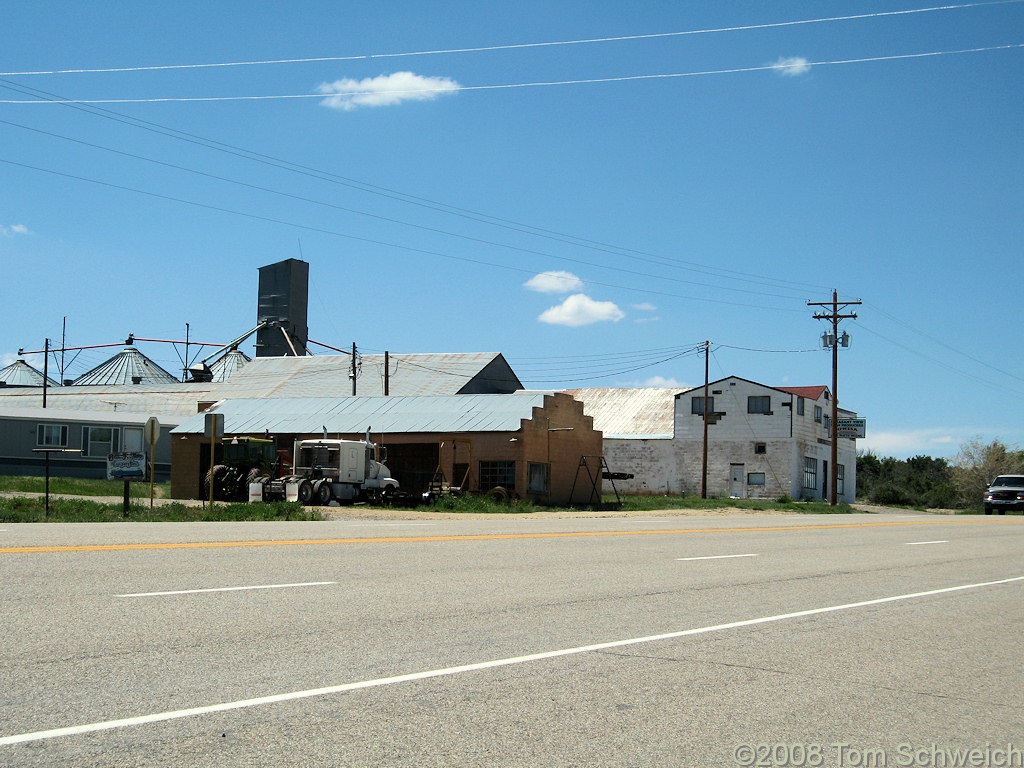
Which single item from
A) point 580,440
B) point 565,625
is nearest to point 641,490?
point 580,440

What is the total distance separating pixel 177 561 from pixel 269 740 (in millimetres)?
8366

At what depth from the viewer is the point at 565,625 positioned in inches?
358

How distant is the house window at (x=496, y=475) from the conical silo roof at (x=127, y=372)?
71891mm

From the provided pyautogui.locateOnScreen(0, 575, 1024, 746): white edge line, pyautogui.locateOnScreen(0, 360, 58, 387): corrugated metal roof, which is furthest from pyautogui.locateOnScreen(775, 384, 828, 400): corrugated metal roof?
pyautogui.locateOnScreen(0, 360, 58, 387): corrugated metal roof

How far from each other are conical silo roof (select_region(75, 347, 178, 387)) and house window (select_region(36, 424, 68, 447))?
155 ft

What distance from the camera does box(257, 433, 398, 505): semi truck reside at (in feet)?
124

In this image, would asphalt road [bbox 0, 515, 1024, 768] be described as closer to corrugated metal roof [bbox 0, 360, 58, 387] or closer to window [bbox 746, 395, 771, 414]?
window [bbox 746, 395, 771, 414]

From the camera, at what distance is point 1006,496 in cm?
4688

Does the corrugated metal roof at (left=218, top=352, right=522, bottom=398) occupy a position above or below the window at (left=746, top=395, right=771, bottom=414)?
above

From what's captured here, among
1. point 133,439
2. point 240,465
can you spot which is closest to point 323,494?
point 240,465

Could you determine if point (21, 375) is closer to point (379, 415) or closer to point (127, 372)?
point (127, 372)

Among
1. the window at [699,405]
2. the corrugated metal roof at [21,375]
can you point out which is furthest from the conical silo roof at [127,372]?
the window at [699,405]

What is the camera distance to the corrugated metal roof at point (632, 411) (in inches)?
2849

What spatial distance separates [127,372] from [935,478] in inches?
3367
